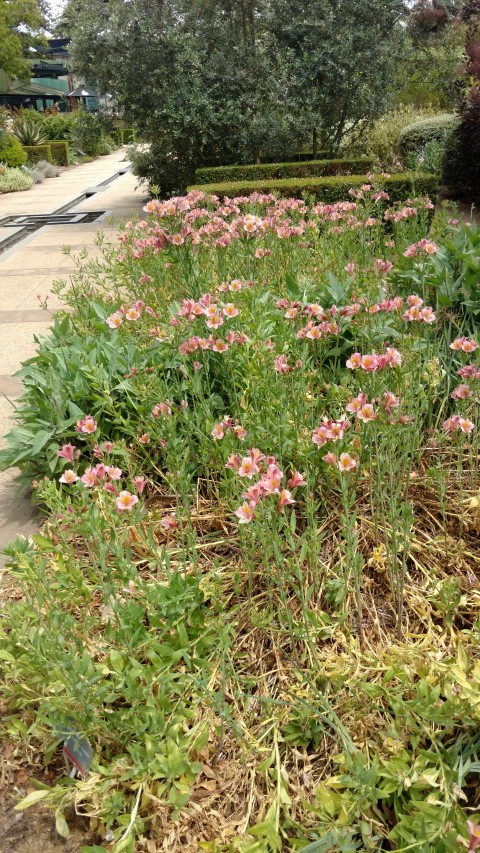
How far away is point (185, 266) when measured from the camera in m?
3.15

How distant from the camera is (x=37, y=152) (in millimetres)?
21672

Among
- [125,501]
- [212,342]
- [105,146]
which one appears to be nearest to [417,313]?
[212,342]

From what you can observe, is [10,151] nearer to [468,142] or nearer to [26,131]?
[26,131]

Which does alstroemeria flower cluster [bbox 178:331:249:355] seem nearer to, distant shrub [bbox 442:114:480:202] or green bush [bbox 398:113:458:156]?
distant shrub [bbox 442:114:480:202]

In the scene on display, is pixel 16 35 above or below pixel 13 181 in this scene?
above

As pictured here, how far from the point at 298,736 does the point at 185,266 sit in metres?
2.18

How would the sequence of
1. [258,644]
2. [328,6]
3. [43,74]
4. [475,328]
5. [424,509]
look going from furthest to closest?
→ [43,74], [328,6], [475,328], [424,509], [258,644]

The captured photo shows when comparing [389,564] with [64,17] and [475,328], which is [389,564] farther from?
[64,17]

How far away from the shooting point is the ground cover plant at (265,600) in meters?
1.47

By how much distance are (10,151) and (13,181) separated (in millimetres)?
2910

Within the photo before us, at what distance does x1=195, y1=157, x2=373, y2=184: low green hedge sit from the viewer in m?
10.3

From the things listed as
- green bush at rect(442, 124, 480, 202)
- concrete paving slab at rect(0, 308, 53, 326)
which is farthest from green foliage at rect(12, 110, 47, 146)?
concrete paving slab at rect(0, 308, 53, 326)

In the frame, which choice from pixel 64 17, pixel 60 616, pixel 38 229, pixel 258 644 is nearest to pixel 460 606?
pixel 258 644

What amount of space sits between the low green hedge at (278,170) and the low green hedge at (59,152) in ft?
48.4
